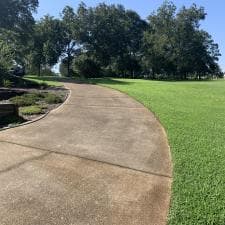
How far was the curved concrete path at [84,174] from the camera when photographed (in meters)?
3.52

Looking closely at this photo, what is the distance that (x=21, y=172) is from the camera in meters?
4.58

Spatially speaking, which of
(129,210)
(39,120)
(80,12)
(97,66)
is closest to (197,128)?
(39,120)

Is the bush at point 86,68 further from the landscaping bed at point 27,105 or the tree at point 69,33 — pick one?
the landscaping bed at point 27,105

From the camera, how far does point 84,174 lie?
15.1 ft

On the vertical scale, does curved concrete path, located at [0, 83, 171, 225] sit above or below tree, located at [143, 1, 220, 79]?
below

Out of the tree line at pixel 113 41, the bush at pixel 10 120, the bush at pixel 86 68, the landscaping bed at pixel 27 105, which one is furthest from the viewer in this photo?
the tree line at pixel 113 41

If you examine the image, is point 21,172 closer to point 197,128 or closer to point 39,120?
point 39,120

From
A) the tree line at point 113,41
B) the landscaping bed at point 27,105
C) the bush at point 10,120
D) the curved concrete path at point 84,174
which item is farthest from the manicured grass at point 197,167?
the tree line at point 113,41

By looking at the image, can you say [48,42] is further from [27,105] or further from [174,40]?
[27,105]

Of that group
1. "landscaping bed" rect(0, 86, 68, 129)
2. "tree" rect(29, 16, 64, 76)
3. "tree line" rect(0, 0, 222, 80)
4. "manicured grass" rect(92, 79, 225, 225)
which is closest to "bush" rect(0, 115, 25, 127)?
"landscaping bed" rect(0, 86, 68, 129)

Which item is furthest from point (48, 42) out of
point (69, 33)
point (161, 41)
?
point (161, 41)

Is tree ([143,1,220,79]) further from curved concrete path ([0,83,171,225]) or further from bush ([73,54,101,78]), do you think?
curved concrete path ([0,83,171,225])

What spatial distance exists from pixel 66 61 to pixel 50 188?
5200cm

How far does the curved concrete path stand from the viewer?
139 inches
